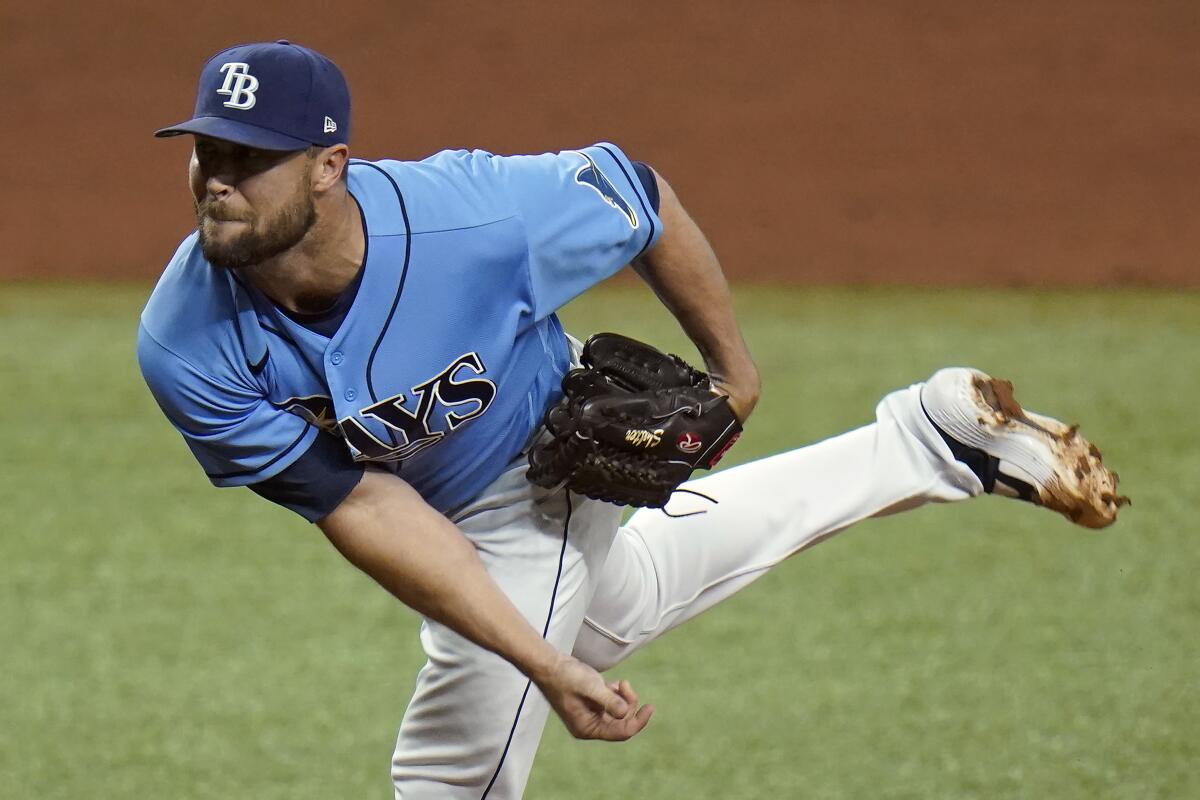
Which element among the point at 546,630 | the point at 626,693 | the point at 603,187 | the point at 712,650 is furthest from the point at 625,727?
the point at 712,650

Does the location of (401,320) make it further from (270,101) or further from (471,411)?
(270,101)

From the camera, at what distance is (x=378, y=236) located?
2715 millimetres

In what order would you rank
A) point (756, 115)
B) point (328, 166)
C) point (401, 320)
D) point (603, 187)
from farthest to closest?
point (756, 115) < point (603, 187) < point (401, 320) < point (328, 166)

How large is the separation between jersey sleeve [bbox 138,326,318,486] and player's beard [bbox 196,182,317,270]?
22cm

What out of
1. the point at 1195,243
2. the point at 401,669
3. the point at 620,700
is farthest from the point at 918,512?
the point at 1195,243

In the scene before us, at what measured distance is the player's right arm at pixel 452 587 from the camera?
99.4 inches

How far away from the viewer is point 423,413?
279 centimetres

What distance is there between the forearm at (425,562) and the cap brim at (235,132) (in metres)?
0.65

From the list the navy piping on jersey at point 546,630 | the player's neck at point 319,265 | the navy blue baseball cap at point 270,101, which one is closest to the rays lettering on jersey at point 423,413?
the player's neck at point 319,265

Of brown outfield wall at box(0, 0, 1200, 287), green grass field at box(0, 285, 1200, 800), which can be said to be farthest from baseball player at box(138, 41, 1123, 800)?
brown outfield wall at box(0, 0, 1200, 287)

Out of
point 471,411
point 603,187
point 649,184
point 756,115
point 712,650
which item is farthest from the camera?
point 756,115

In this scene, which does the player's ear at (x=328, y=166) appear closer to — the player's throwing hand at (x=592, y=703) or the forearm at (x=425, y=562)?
the forearm at (x=425, y=562)

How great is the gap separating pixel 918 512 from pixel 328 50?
6.63m

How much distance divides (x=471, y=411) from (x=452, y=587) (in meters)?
0.34
